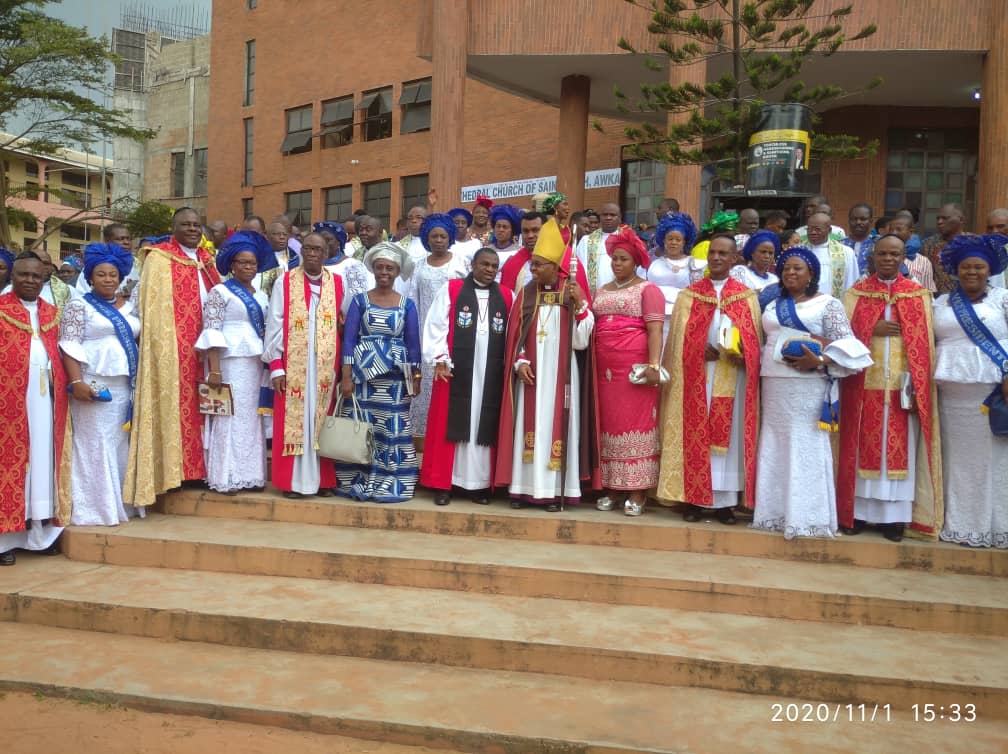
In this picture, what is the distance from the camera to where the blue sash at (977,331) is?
538cm

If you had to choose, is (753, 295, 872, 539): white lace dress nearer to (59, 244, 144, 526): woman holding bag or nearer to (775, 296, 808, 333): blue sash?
(775, 296, 808, 333): blue sash

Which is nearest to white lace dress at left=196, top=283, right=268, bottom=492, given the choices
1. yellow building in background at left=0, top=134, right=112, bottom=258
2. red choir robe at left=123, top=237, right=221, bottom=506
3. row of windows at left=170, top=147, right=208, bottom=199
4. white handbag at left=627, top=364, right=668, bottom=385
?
red choir robe at left=123, top=237, right=221, bottom=506

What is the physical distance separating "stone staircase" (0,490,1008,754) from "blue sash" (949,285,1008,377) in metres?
1.18

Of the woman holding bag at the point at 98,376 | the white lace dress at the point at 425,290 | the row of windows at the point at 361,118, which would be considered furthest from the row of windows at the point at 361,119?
the woman holding bag at the point at 98,376

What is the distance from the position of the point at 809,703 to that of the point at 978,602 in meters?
1.31

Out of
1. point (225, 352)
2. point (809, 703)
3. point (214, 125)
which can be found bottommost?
point (809, 703)

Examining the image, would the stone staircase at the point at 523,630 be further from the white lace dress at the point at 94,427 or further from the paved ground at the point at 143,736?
the white lace dress at the point at 94,427

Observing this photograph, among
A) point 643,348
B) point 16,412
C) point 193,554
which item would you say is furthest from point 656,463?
point 16,412

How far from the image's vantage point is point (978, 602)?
4.76m

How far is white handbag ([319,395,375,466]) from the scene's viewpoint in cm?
600

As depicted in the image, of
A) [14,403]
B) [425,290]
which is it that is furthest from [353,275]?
[14,403]

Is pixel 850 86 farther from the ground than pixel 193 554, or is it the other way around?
pixel 850 86

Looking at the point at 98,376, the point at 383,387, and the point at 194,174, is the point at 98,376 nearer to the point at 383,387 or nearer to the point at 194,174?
the point at 383,387

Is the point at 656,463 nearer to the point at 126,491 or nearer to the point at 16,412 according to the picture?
the point at 126,491
